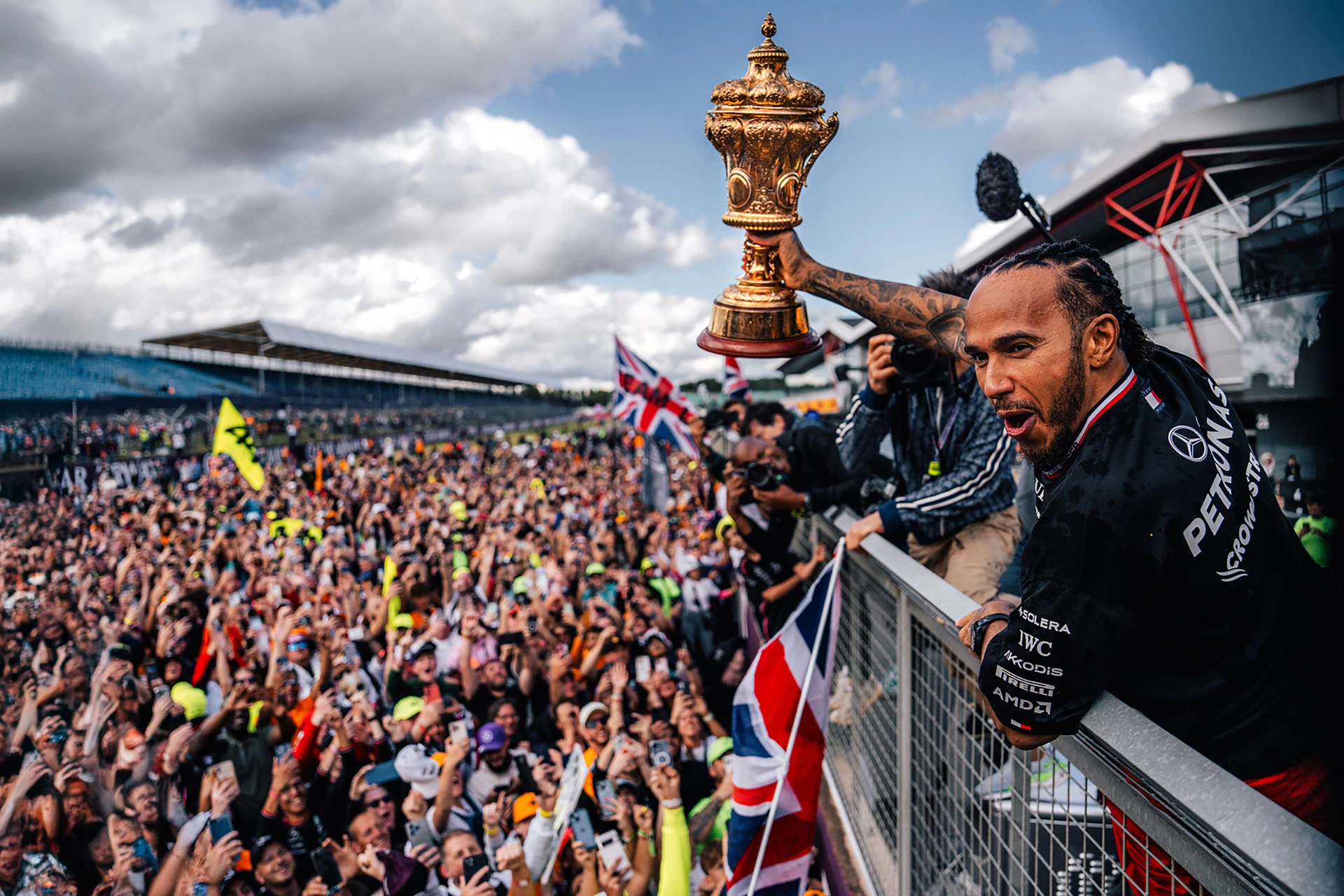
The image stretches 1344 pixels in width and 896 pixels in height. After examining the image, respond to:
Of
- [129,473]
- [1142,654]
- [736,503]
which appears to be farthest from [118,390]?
[1142,654]

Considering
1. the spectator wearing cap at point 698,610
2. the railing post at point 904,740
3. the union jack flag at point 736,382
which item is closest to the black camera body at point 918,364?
the railing post at point 904,740

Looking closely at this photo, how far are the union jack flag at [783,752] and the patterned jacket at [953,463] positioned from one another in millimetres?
370

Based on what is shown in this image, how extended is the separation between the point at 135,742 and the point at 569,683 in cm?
280

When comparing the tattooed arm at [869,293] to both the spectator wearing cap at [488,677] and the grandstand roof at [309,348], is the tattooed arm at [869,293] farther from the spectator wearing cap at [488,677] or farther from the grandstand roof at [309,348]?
the grandstand roof at [309,348]

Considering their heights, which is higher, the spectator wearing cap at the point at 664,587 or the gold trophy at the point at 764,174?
the gold trophy at the point at 764,174

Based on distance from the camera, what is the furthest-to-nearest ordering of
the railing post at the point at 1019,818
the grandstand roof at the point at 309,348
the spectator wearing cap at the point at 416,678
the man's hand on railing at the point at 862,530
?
the grandstand roof at the point at 309,348 < the spectator wearing cap at the point at 416,678 < the man's hand on railing at the point at 862,530 < the railing post at the point at 1019,818

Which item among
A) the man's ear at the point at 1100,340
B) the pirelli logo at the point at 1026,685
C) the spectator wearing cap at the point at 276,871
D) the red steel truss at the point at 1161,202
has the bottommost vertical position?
the spectator wearing cap at the point at 276,871

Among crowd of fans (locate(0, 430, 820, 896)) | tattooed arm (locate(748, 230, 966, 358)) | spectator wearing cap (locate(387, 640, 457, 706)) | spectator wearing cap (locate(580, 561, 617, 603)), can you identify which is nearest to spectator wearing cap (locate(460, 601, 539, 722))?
crowd of fans (locate(0, 430, 820, 896))

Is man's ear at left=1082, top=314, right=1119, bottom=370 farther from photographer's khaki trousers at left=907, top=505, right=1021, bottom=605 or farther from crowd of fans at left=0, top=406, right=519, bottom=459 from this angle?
crowd of fans at left=0, top=406, right=519, bottom=459

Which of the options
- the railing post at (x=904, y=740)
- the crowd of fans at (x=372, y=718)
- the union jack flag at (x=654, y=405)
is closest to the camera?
the railing post at (x=904, y=740)

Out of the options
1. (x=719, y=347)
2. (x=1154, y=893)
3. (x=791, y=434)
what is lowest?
(x=1154, y=893)

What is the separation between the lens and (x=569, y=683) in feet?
19.5

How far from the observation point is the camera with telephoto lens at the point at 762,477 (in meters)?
3.82

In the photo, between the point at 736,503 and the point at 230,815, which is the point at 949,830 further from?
the point at 230,815
